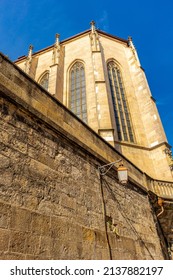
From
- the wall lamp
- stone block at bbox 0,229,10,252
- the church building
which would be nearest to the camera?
stone block at bbox 0,229,10,252

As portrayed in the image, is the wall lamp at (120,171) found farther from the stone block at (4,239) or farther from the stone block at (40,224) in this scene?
the stone block at (4,239)

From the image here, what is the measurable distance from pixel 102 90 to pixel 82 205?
34.2 ft

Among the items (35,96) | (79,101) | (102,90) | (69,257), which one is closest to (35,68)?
(79,101)

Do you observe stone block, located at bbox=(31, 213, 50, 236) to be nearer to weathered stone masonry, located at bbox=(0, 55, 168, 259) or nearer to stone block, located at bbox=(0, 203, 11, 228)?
weathered stone masonry, located at bbox=(0, 55, 168, 259)

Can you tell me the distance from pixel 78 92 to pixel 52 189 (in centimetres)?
1241

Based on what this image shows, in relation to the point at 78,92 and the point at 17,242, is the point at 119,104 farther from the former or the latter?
the point at 17,242

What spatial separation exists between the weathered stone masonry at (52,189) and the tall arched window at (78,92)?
348 inches

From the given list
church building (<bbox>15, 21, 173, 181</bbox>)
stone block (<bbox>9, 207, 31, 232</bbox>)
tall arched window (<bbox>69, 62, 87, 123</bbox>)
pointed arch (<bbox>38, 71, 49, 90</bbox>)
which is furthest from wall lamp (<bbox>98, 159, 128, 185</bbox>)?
pointed arch (<bbox>38, 71, 49, 90</bbox>)

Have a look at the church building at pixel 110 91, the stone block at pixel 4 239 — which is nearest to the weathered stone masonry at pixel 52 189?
the stone block at pixel 4 239

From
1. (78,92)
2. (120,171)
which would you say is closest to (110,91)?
(78,92)

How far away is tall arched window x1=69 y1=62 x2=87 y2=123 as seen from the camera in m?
14.0

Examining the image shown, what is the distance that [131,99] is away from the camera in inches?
596

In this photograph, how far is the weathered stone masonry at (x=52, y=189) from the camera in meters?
2.70
